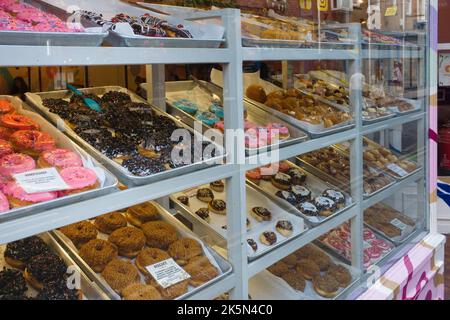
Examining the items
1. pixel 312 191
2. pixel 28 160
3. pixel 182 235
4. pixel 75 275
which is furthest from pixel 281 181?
pixel 28 160

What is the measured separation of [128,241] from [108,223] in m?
0.10

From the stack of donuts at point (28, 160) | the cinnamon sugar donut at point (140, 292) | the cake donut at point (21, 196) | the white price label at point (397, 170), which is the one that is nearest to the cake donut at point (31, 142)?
the stack of donuts at point (28, 160)

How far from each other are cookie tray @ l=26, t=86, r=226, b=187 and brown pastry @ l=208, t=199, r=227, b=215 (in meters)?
0.23

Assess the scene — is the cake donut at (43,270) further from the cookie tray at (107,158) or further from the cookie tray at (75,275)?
the cookie tray at (107,158)

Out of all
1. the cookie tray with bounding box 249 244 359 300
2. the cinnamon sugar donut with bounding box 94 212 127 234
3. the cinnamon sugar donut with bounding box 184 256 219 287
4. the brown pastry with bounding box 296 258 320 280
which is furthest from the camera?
the brown pastry with bounding box 296 258 320 280

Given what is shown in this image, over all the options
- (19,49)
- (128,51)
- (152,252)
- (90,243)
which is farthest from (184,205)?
(19,49)

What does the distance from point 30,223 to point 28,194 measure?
12 centimetres

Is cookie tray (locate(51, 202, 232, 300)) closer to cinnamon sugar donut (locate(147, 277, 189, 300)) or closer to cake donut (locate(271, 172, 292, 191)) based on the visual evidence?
cinnamon sugar donut (locate(147, 277, 189, 300))

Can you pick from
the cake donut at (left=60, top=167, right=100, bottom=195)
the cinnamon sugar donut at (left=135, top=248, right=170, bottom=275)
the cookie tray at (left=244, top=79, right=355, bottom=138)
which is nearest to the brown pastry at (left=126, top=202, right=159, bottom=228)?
Answer: the cinnamon sugar donut at (left=135, top=248, right=170, bottom=275)

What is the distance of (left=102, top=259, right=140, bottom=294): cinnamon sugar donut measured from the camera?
1483mm

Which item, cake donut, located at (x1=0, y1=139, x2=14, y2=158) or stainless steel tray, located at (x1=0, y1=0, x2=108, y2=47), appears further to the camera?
cake donut, located at (x1=0, y1=139, x2=14, y2=158)

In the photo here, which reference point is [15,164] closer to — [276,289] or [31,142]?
[31,142]

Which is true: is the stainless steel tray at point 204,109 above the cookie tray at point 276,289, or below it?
above

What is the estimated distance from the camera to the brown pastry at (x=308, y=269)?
2225mm
